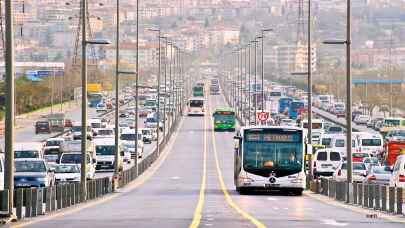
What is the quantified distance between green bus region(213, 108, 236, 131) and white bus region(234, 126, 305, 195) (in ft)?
298

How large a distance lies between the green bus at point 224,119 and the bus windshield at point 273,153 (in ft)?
298

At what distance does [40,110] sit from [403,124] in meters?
69.2

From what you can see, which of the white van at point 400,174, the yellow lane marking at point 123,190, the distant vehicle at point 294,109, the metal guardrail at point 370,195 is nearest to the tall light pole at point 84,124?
the yellow lane marking at point 123,190

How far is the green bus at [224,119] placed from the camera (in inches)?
5778

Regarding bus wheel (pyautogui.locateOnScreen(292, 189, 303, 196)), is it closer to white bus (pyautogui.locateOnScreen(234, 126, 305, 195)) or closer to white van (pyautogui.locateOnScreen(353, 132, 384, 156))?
white bus (pyautogui.locateOnScreen(234, 126, 305, 195))

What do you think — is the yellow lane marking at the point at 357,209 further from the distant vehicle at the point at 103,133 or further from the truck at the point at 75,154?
the distant vehicle at the point at 103,133

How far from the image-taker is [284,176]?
54.4m

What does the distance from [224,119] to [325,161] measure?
69.1 meters

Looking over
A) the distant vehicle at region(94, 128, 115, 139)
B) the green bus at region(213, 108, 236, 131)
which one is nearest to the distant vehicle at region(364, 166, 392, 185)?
the distant vehicle at region(94, 128, 115, 139)

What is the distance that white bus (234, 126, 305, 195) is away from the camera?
54.3 m

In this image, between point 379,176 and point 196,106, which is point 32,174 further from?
point 196,106

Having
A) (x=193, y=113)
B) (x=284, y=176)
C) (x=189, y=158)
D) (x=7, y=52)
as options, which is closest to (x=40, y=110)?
(x=193, y=113)

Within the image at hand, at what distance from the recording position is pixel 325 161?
265ft

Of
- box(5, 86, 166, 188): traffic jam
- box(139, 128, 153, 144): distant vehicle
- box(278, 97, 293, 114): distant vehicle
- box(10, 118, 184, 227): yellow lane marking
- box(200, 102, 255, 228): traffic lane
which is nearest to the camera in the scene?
box(200, 102, 255, 228): traffic lane
